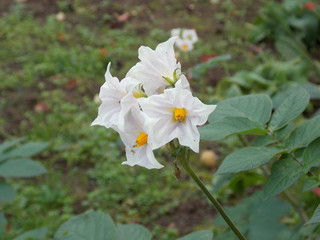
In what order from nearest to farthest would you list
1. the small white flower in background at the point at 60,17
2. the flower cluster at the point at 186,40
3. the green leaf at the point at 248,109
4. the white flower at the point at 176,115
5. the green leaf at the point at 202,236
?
the white flower at the point at 176,115 → the green leaf at the point at 202,236 → the green leaf at the point at 248,109 → the flower cluster at the point at 186,40 → the small white flower in background at the point at 60,17

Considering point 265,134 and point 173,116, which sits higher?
point 173,116

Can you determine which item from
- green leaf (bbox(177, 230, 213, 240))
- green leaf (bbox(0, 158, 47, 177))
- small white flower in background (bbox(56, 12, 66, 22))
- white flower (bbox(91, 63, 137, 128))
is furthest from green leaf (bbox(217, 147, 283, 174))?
small white flower in background (bbox(56, 12, 66, 22))

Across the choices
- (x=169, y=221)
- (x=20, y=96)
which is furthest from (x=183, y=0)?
(x=169, y=221)

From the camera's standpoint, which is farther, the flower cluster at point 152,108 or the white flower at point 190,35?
the white flower at point 190,35

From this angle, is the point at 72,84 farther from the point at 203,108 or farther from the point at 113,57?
the point at 203,108

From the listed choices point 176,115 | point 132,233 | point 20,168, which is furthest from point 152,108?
point 20,168

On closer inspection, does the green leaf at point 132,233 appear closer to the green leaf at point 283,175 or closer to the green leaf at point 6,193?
the green leaf at point 283,175

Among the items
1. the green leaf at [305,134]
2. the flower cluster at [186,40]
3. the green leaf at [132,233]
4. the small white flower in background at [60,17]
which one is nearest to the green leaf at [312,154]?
the green leaf at [305,134]
